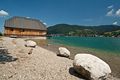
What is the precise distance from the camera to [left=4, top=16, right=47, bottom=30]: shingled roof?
55.6 meters

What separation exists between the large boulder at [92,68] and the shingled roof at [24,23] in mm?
48464

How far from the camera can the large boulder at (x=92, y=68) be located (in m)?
9.33

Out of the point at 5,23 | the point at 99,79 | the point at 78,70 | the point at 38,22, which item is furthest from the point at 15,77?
the point at 38,22

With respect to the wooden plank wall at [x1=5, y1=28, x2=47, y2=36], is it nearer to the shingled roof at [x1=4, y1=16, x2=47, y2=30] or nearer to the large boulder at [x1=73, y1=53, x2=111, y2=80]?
the shingled roof at [x1=4, y1=16, x2=47, y2=30]

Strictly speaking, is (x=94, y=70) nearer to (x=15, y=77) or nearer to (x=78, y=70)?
(x=78, y=70)

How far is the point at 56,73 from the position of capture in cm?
1035

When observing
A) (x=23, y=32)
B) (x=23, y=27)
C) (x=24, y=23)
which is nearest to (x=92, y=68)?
(x=23, y=32)

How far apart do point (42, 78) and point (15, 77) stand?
1549 mm

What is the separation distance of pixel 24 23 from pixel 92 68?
52694 millimetres

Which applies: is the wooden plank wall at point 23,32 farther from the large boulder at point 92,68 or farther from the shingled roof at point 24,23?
the large boulder at point 92,68

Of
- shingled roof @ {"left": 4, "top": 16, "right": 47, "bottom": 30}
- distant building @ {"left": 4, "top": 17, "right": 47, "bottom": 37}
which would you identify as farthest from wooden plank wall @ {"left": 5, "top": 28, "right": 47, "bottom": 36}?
shingled roof @ {"left": 4, "top": 16, "right": 47, "bottom": 30}

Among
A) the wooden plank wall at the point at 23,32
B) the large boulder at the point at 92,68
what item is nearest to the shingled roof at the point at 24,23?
the wooden plank wall at the point at 23,32

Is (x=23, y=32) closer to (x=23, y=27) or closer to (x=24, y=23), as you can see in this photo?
(x=23, y=27)

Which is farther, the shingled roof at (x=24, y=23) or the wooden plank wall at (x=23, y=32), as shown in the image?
the shingled roof at (x=24, y=23)
